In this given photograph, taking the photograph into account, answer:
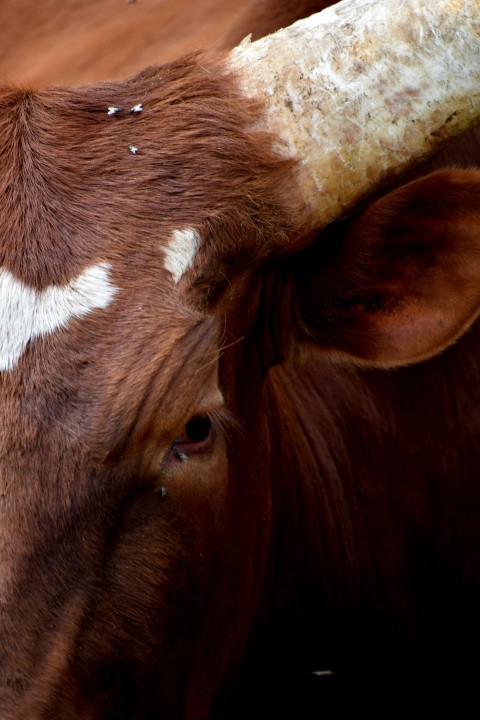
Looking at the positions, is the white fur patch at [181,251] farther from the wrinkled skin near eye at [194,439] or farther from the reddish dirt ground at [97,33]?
the reddish dirt ground at [97,33]

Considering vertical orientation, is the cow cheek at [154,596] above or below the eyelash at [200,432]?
below

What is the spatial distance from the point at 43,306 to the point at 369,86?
96 cm

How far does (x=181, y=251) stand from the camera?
8.48 ft

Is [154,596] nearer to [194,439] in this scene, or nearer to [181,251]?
[194,439]

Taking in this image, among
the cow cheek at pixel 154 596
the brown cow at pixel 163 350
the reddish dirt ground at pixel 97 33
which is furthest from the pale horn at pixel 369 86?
the reddish dirt ground at pixel 97 33

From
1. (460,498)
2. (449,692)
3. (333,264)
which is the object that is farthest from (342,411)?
(449,692)

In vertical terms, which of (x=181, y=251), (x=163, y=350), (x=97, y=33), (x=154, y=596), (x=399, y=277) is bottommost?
(x=154, y=596)

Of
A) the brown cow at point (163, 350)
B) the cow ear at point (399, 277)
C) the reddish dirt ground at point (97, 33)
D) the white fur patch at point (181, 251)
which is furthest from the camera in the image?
the reddish dirt ground at point (97, 33)

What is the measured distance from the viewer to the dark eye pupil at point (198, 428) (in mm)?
2646

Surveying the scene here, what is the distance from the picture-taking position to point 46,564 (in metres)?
2.44

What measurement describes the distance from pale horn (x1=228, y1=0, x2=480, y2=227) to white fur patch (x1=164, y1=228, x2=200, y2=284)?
13.0 inches

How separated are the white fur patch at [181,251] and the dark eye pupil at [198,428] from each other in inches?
13.9

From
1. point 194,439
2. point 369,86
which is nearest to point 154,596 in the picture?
point 194,439

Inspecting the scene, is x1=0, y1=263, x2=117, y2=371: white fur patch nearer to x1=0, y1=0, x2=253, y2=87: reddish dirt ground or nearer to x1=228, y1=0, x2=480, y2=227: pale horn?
x1=228, y1=0, x2=480, y2=227: pale horn
